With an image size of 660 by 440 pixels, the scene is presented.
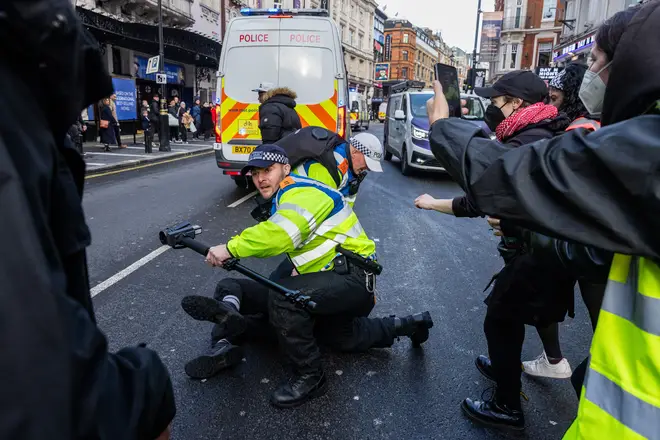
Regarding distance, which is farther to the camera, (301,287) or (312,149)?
(312,149)

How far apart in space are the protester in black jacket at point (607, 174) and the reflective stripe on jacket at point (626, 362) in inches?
1.2

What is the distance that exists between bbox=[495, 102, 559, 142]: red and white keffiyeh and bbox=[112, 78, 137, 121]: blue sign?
58.4 ft

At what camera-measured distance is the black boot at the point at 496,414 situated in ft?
7.92

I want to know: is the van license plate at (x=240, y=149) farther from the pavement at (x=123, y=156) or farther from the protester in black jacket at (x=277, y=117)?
the pavement at (x=123, y=156)

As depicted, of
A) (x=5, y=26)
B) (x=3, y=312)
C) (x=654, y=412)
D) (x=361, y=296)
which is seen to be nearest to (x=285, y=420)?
(x=361, y=296)

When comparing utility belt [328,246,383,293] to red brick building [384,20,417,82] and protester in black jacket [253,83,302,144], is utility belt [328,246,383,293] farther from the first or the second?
red brick building [384,20,417,82]

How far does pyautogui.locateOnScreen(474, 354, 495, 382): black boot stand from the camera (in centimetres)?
289

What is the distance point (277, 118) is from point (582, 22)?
90.8ft

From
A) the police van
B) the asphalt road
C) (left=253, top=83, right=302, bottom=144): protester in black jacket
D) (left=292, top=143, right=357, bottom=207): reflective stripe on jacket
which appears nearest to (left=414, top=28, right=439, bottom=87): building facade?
the police van

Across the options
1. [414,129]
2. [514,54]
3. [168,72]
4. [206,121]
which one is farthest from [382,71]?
[414,129]

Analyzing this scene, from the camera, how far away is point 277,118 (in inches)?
231

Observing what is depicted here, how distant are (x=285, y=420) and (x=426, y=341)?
1.25 meters

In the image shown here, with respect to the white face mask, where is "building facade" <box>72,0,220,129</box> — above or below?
above

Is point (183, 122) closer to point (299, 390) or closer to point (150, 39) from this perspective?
point (150, 39)
